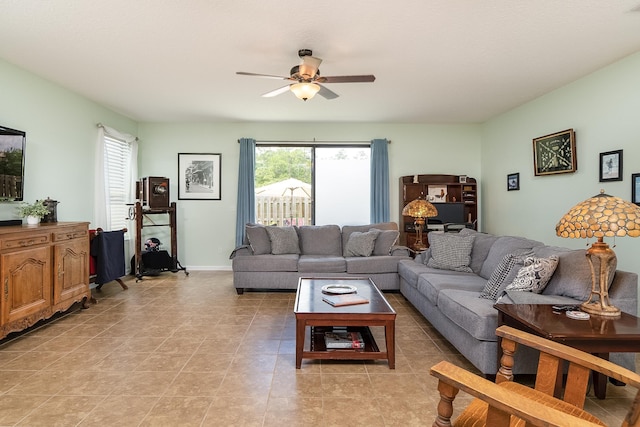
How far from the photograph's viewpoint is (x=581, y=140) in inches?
153

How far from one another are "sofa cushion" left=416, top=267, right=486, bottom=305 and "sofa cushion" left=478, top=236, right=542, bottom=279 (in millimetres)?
124

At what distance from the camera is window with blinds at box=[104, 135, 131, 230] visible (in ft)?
16.9

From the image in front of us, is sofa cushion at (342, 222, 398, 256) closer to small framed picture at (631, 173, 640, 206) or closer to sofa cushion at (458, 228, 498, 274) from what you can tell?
sofa cushion at (458, 228, 498, 274)

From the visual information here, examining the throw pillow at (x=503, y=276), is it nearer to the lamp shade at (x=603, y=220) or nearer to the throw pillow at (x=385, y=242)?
the lamp shade at (x=603, y=220)

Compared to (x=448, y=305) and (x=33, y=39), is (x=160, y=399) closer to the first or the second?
(x=448, y=305)

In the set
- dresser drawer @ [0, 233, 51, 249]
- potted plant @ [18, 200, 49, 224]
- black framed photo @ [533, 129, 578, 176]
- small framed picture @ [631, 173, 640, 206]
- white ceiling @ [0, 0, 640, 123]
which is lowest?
dresser drawer @ [0, 233, 51, 249]

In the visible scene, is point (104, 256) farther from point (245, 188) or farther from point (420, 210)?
point (420, 210)

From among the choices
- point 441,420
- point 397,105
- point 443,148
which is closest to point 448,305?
point 441,420

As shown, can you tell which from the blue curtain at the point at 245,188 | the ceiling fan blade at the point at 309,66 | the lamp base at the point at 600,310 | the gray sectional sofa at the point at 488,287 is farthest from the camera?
the blue curtain at the point at 245,188

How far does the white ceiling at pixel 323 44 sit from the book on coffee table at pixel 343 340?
2.46 m

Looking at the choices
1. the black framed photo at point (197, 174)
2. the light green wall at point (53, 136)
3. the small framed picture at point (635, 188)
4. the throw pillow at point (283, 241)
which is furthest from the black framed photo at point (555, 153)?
the light green wall at point (53, 136)

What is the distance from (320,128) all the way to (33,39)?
3966mm

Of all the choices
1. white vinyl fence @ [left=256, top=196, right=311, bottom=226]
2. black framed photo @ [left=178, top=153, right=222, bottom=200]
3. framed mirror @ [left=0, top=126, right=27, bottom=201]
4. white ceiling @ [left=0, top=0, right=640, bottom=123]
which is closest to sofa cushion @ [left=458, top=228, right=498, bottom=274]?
white ceiling @ [left=0, top=0, right=640, bottom=123]

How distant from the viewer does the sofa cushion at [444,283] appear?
10.2ft
